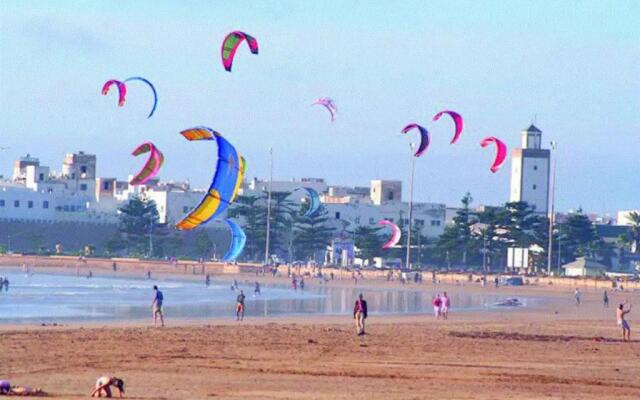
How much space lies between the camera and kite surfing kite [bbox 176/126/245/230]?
29359mm

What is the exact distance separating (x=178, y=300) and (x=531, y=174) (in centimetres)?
4508

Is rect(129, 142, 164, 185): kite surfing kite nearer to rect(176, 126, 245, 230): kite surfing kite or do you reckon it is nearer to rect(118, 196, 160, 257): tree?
rect(176, 126, 245, 230): kite surfing kite

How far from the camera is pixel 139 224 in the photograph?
85.9 m

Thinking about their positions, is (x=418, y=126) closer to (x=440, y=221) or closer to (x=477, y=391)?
(x=477, y=391)

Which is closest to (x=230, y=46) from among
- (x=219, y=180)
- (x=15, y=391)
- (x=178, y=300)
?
(x=219, y=180)

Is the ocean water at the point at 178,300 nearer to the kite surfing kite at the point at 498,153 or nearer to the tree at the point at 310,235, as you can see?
the kite surfing kite at the point at 498,153

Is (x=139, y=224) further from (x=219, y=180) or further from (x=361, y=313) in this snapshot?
(x=361, y=313)

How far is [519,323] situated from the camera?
33.5 m

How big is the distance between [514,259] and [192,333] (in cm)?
5631

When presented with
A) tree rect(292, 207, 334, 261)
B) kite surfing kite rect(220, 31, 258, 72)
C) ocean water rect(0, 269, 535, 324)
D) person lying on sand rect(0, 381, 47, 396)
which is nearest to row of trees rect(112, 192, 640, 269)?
tree rect(292, 207, 334, 261)

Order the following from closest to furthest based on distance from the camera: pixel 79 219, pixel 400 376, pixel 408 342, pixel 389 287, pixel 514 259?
1. pixel 400 376
2. pixel 408 342
3. pixel 389 287
4. pixel 514 259
5. pixel 79 219

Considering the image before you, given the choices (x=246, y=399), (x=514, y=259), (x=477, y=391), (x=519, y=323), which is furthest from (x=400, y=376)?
(x=514, y=259)

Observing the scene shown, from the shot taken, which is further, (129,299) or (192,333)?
(129,299)

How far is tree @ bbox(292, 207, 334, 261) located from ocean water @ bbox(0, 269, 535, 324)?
21350 mm
